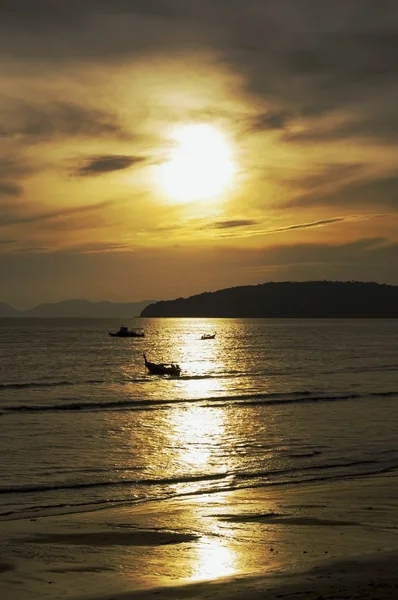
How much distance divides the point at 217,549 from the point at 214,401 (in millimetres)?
34680

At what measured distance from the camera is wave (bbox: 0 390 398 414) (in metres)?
45.3

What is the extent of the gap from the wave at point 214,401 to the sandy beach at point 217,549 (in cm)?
2557

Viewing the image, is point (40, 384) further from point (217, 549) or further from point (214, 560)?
point (214, 560)

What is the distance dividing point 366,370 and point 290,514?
6109cm

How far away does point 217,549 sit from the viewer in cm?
1466

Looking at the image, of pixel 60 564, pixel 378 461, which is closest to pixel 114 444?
pixel 378 461

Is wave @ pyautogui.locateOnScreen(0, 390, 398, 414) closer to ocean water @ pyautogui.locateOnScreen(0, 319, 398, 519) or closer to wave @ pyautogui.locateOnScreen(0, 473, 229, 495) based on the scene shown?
ocean water @ pyautogui.locateOnScreen(0, 319, 398, 519)

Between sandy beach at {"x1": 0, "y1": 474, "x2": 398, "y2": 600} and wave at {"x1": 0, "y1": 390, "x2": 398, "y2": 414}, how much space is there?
83.9 ft

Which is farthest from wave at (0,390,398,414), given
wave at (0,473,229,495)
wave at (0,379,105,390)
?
wave at (0,473,229,495)

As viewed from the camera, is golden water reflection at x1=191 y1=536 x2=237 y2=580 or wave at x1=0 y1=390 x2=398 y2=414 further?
wave at x1=0 y1=390 x2=398 y2=414


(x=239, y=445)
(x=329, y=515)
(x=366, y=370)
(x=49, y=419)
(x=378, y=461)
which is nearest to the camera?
(x=329, y=515)

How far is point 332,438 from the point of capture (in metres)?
32.0

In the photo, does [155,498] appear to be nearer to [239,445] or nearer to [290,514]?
[290,514]

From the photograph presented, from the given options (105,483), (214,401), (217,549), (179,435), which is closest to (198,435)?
(179,435)
